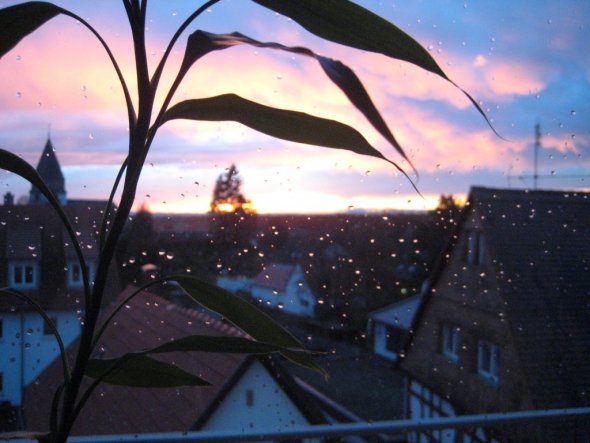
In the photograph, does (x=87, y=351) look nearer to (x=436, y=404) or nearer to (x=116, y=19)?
(x=116, y=19)

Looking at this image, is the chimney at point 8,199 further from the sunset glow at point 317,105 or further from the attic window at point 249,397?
the attic window at point 249,397

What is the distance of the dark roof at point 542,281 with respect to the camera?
58.8 inches

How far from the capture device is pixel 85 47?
1.11m

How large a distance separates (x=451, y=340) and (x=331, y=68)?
1.21m

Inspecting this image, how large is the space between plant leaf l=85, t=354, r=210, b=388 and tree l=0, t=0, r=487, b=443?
0.02 metres

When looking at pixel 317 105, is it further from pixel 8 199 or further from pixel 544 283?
pixel 544 283

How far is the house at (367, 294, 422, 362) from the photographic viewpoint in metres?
1.40

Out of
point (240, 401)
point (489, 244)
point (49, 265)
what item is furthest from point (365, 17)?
point (489, 244)

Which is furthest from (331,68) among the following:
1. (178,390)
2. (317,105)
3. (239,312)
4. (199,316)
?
(178,390)

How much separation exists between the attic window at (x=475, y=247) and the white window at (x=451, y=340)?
19 centimetres

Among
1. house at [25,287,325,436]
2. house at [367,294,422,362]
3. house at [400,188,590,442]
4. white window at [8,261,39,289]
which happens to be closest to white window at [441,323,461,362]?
house at [400,188,590,442]

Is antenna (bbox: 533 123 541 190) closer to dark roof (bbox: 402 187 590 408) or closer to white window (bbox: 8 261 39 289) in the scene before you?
dark roof (bbox: 402 187 590 408)

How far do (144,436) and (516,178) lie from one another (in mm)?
1104

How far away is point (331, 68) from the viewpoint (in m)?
0.48
